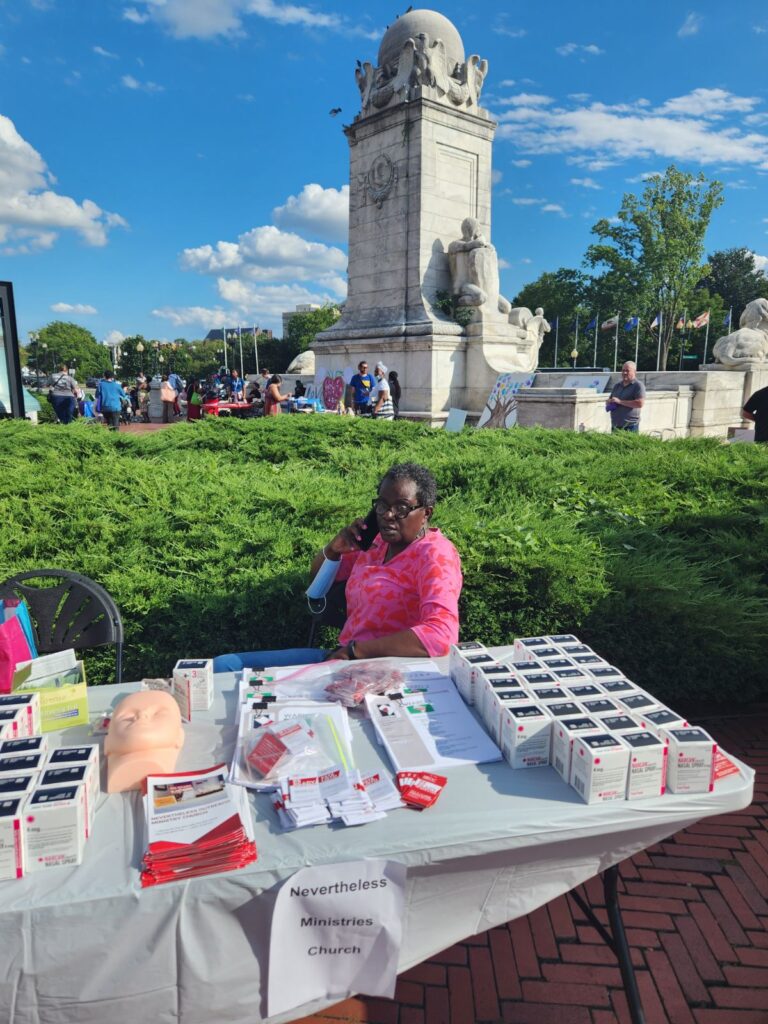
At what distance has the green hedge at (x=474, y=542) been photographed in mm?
3758

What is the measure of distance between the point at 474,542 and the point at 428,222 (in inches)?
558

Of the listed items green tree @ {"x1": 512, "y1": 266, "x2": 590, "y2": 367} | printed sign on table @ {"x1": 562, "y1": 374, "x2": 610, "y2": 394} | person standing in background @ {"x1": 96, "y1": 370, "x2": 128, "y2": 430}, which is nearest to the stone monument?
printed sign on table @ {"x1": 562, "y1": 374, "x2": 610, "y2": 394}

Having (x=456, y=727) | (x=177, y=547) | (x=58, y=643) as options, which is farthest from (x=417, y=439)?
(x=456, y=727)

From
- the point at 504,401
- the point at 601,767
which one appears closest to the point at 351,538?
the point at 601,767

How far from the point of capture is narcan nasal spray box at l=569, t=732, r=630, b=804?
1.75m

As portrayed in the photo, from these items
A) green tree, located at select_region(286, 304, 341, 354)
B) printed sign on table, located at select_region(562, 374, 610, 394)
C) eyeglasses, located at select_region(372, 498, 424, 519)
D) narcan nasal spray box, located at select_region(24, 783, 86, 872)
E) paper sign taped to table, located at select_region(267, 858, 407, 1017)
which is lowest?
paper sign taped to table, located at select_region(267, 858, 407, 1017)

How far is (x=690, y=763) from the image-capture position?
1.83 metres

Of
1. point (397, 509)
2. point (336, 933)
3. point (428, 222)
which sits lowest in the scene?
point (336, 933)

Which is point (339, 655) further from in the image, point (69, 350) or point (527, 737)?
point (69, 350)

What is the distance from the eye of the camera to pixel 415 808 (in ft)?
5.82

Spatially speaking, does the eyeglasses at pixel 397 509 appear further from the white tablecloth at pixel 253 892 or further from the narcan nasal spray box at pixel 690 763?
the narcan nasal spray box at pixel 690 763

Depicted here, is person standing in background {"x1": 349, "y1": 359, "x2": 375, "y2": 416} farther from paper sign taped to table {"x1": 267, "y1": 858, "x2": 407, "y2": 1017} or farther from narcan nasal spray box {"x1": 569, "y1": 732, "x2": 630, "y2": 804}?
paper sign taped to table {"x1": 267, "y1": 858, "x2": 407, "y2": 1017}

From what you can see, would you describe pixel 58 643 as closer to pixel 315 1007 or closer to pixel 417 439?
pixel 315 1007

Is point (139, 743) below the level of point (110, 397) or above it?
below
